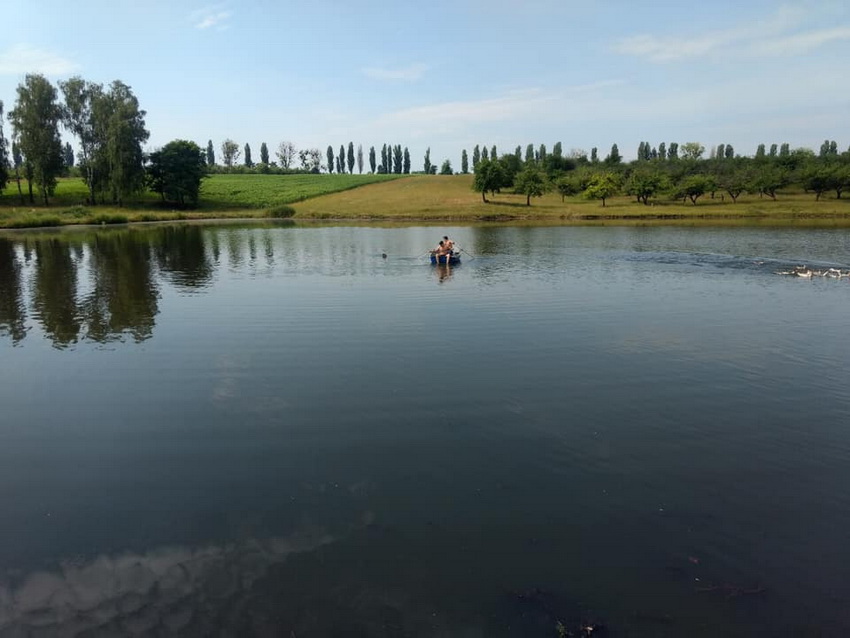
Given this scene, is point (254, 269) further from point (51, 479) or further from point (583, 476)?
point (583, 476)

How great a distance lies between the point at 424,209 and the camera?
294ft

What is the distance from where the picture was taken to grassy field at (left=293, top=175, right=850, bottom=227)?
7800 centimetres

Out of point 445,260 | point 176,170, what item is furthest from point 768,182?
point 176,170

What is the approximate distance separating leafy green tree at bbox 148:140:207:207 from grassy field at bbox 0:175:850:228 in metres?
3.28

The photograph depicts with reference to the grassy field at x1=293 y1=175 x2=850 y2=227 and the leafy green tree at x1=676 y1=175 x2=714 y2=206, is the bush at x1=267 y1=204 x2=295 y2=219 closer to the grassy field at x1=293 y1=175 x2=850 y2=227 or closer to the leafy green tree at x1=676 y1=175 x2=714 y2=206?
the grassy field at x1=293 y1=175 x2=850 y2=227

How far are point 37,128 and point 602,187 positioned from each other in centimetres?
8820

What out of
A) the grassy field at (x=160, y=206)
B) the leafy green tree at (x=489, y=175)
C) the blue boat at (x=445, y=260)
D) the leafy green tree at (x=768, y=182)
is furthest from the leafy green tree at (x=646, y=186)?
the blue boat at (x=445, y=260)

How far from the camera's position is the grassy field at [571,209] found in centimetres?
7800

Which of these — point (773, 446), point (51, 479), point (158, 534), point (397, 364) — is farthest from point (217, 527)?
point (773, 446)

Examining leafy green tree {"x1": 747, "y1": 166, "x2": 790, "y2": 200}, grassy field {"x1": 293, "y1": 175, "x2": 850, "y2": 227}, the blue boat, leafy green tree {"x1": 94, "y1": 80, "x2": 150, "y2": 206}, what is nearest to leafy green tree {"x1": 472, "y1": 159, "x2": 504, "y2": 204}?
grassy field {"x1": 293, "y1": 175, "x2": 850, "y2": 227}

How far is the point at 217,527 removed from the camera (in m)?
7.85

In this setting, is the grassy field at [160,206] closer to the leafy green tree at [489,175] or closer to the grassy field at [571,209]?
the grassy field at [571,209]

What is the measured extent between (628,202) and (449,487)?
330ft

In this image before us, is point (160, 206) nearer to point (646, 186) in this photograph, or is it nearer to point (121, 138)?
point (121, 138)
